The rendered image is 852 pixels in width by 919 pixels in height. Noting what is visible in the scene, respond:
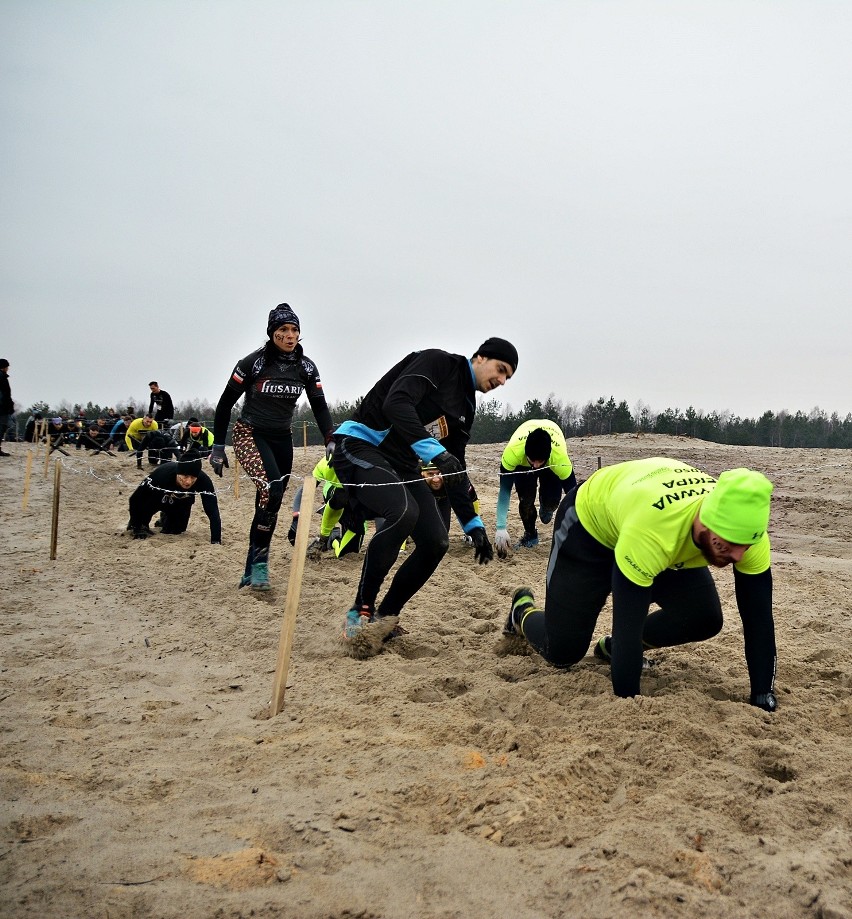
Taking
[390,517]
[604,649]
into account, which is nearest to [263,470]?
[390,517]

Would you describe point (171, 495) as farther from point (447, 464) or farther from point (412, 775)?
point (412, 775)

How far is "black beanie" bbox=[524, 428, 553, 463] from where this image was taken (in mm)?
7641

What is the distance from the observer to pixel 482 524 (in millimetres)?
4609

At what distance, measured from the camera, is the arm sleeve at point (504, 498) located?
7617 millimetres

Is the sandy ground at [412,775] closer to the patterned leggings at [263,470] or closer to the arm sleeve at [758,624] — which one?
the arm sleeve at [758,624]

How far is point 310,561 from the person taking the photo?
711cm

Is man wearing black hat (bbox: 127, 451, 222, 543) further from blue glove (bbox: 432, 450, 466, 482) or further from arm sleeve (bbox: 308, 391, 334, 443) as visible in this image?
blue glove (bbox: 432, 450, 466, 482)

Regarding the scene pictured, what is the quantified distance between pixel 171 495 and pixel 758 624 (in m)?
7.09

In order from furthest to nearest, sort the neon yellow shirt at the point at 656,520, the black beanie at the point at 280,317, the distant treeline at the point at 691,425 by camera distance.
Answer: the distant treeline at the point at 691,425 → the black beanie at the point at 280,317 → the neon yellow shirt at the point at 656,520

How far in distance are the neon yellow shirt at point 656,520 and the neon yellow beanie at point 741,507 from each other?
0.70 ft

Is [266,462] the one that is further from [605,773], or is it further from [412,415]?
[605,773]

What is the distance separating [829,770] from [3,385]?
626 inches

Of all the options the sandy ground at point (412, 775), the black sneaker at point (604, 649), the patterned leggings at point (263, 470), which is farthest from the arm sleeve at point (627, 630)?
the patterned leggings at point (263, 470)

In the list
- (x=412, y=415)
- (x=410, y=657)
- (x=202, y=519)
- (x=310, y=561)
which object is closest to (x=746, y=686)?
(x=410, y=657)
